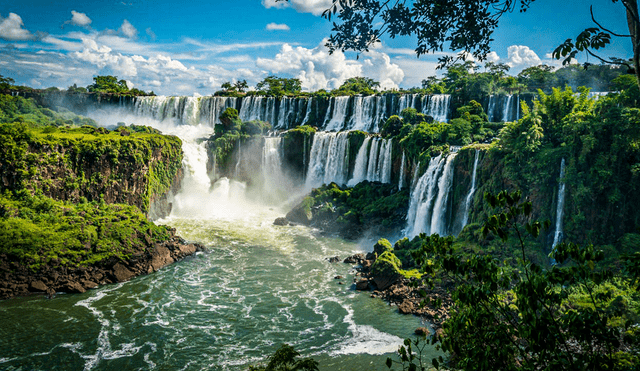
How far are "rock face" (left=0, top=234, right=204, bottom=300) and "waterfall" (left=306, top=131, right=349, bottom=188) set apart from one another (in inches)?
677

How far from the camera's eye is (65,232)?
1841 cm

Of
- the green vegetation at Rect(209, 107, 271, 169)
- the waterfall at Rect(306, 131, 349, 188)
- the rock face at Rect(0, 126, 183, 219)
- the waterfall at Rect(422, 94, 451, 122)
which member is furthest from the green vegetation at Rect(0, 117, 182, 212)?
the waterfall at Rect(422, 94, 451, 122)

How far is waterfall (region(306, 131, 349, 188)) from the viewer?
33500mm

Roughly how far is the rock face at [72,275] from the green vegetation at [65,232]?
26cm

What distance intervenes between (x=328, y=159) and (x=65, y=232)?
822 inches

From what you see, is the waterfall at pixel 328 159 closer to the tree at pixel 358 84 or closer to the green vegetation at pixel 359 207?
the green vegetation at pixel 359 207

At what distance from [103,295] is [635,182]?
22222 millimetres

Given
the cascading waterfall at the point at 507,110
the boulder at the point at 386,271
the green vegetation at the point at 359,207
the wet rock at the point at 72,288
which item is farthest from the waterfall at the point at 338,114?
the wet rock at the point at 72,288

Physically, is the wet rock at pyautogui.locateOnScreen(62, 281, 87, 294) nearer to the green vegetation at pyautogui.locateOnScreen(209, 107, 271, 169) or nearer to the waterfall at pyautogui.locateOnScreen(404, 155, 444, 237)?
the waterfall at pyautogui.locateOnScreen(404, 155, 444, 237)

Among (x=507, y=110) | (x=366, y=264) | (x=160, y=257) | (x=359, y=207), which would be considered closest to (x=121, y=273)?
(x=160, y=257)

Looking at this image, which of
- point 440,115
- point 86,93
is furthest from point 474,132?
point 86,93

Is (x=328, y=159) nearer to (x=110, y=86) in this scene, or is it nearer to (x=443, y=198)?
(x=443, y=198)

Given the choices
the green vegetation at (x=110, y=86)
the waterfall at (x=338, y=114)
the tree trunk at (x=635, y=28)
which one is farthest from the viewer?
the green vegetation at (x=110, y=86)

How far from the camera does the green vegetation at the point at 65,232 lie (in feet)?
55.9
